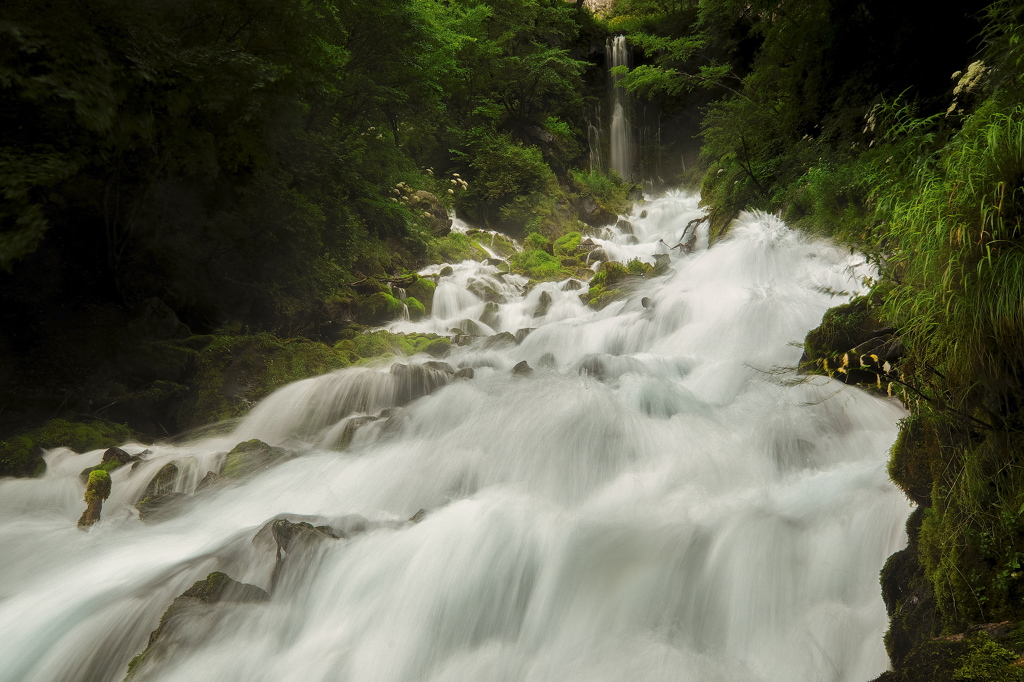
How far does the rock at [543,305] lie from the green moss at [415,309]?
2587 millimetres

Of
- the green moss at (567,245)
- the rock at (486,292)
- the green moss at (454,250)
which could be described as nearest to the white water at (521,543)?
the rock at (486,292)

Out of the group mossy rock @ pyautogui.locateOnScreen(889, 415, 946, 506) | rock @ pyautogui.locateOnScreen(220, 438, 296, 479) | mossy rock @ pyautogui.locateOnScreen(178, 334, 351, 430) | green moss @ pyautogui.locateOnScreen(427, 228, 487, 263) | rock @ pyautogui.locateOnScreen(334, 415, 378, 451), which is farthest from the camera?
green moss @ pyautogui.locateOnScreen(427, 228, 487, 263)

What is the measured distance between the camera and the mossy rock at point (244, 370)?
713 centimetres

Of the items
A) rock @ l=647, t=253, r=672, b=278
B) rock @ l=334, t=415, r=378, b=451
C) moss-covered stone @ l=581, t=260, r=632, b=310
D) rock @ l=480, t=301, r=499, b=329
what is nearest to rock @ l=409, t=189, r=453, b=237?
rock @ l=480, t=301, r=499, b=329

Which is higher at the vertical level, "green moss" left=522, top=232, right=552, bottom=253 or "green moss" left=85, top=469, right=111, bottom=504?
"green moss" left=522, top=232, right=552, bottom=253

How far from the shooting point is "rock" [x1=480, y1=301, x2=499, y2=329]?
38.2ft

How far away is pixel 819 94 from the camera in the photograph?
7.99 m

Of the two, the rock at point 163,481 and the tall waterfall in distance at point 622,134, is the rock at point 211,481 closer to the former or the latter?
the rock at point 163,481

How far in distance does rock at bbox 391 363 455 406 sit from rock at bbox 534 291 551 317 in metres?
4.61

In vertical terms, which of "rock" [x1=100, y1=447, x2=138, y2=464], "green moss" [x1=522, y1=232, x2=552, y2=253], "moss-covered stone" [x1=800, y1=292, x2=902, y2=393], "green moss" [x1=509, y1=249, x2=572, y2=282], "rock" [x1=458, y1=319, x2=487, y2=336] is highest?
"green moss" [x1=522, y1=232, x2=552, y2=253]

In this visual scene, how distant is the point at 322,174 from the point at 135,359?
4329 mm

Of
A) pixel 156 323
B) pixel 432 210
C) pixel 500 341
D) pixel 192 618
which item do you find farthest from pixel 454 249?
pixel 192 618

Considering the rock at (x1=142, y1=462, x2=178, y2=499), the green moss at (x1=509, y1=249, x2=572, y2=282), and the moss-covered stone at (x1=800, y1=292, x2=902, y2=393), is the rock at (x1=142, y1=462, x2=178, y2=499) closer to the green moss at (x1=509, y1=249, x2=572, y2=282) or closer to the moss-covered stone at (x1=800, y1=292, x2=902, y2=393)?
the moss-covered stone at (x1=800, y1=292, x2=902, y2=393)

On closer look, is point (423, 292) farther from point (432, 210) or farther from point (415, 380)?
point (415, 380)
